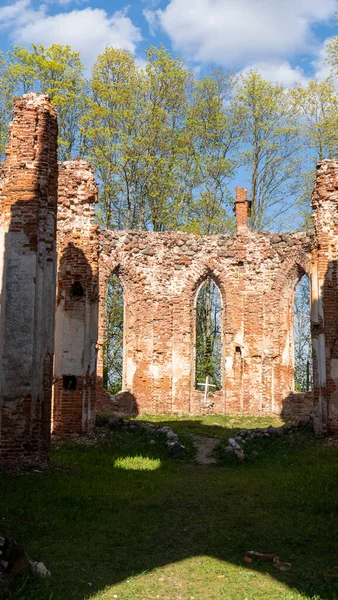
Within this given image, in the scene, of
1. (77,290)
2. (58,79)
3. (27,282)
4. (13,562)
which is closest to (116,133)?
(58,79)

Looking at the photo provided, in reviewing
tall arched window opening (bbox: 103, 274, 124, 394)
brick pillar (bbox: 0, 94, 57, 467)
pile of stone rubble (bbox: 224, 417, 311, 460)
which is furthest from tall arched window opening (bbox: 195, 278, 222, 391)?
brick pillar (bbox: 0, 94, 57, 467)

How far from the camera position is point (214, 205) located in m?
28.7

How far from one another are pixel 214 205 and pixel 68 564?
80.5ft

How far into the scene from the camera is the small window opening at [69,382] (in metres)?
13.1

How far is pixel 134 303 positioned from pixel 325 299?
8.28 metres

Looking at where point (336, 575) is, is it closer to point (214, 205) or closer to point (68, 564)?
point (68, 564)

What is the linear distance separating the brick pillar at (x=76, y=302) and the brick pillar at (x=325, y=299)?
5.21 m

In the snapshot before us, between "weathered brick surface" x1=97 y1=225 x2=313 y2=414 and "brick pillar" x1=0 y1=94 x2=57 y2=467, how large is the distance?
396 inches

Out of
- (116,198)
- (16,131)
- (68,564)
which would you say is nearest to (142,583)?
(68,564)

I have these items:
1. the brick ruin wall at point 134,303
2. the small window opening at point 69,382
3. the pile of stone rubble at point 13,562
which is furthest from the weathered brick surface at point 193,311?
the pile of stone rubble at point 13,562

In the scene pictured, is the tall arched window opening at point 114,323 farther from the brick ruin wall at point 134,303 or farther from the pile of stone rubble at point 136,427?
the pile of stone rubble at point 136,427

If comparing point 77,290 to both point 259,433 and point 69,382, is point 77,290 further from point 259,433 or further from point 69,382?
point 259,433

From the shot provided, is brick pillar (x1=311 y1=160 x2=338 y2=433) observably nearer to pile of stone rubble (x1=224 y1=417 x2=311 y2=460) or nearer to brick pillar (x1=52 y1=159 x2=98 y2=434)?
pile of stone rubble (x1=224 y1=417 x2=311 y2=460)

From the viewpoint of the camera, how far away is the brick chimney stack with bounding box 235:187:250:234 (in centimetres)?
2123
